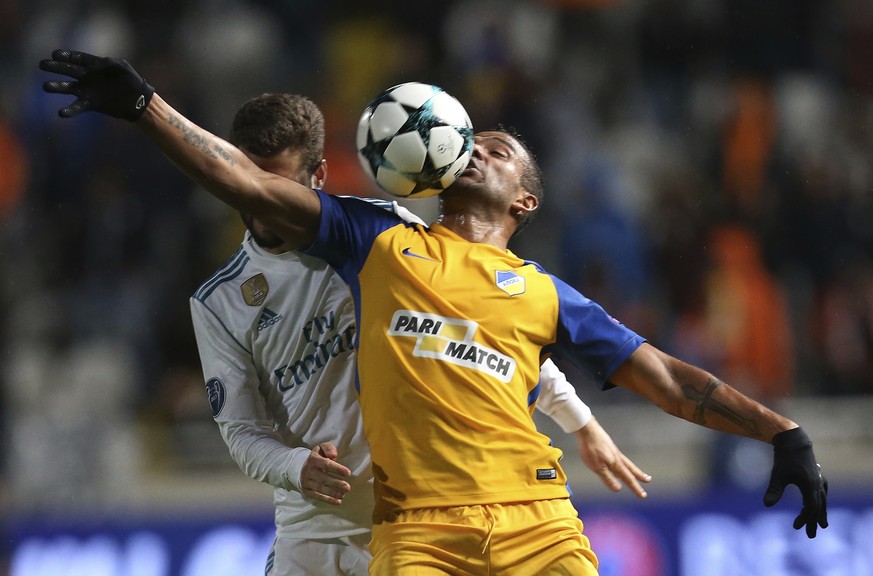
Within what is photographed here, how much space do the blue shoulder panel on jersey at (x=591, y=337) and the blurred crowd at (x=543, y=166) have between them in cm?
504

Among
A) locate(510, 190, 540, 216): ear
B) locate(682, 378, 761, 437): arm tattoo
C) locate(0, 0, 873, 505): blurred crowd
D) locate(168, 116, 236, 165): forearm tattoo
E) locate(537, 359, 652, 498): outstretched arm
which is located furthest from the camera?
locate(0, 0, 873, 505): blurred crowd

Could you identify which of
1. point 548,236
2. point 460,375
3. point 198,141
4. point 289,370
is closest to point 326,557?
point 289,370

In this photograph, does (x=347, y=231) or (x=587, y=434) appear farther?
(x=587, y=434)

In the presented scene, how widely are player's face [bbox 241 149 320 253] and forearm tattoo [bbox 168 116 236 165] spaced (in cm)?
63

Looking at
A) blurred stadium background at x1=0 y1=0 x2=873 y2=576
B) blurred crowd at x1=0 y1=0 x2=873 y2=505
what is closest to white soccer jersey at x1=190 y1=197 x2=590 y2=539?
blurred stadium background at x1=0 y1=0 x2=873 y2=576

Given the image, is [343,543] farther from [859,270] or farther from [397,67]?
[397,67]

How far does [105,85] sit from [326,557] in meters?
1.80

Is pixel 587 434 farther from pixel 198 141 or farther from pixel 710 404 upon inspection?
pixel 198 141

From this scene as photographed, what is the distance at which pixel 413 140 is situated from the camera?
3.92 metres

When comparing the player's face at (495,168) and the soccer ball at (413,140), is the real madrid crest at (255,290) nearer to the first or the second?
the soccer ball at (413,140)

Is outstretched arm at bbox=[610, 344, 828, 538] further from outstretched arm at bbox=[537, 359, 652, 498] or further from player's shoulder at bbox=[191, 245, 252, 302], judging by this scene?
player's shoulder at bbox=[191, 245, 252, 302]

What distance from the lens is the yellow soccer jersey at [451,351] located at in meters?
3.75

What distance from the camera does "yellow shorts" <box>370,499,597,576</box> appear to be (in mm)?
3667

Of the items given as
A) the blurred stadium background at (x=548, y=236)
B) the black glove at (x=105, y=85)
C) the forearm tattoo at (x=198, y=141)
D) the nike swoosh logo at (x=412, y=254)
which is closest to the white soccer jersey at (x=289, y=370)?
the nike swoosh logo at (x=412, y=254)
